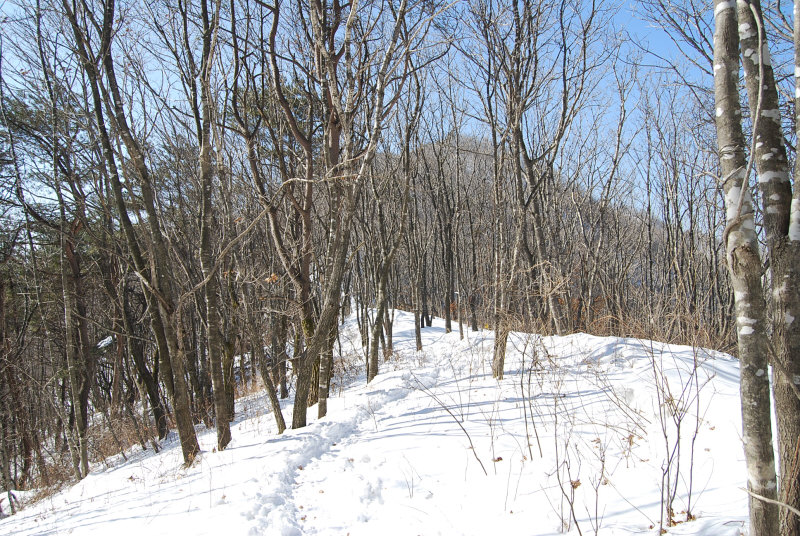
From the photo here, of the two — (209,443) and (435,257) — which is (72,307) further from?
(435,257)

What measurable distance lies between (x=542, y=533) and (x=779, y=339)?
5.40ft

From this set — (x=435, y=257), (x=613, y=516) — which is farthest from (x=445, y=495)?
(x=435, y=257)

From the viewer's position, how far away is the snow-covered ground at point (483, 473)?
2570 mm

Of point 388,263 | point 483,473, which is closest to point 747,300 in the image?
point 483,473

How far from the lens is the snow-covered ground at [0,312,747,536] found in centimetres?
257

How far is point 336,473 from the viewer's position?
3861 millimetres

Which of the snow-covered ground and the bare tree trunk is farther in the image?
the snow-covered ground

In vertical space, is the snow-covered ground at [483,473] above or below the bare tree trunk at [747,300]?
below

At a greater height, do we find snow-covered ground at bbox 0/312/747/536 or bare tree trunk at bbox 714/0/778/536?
bare tree trunk at bbox 714/0/778/536

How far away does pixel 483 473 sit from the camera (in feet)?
10.8

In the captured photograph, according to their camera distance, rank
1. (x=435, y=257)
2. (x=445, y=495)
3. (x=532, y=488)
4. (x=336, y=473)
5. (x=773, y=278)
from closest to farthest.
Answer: (x=773, y=278), (x=532, y=488), (x=445, y=495), (x=336, y=473), (x=435, y=257)

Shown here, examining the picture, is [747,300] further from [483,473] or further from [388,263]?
[388,263]

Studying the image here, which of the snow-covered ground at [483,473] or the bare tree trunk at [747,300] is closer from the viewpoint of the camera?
the bare tree trunk at [747,300]

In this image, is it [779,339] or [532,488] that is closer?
[779,339]
